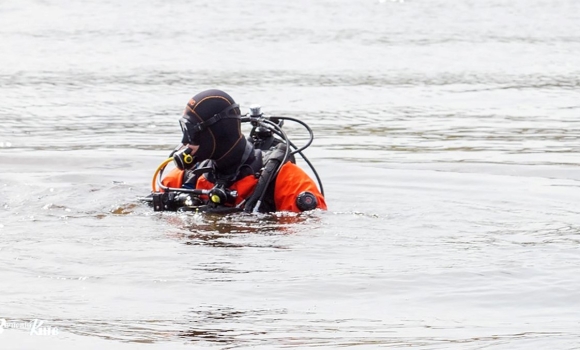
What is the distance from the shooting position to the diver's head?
6.86 meters

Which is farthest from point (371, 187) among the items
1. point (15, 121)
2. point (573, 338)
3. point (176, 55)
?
point (176, 55)

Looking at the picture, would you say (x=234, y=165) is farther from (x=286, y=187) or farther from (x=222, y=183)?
(x=286, y=187)

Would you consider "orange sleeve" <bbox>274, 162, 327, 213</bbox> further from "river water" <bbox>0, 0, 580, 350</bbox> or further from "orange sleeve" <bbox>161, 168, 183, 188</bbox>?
"orange sleeve" <bbox>161, 168, 183, 188</bbox>

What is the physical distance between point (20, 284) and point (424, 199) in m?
4.00

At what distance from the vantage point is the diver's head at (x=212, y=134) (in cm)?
686

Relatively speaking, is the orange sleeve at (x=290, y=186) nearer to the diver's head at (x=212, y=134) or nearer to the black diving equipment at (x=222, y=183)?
the black diving equipment at (x=222, y=183)

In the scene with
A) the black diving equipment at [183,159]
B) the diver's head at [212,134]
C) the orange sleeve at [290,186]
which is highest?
the diver's head at [212,134]

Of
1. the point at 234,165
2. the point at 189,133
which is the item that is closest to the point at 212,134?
the point at 189,133

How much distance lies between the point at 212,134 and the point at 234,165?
25 centimetres

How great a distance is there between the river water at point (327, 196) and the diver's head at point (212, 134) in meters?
0.41

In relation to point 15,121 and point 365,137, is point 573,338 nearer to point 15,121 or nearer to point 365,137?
point 365,137

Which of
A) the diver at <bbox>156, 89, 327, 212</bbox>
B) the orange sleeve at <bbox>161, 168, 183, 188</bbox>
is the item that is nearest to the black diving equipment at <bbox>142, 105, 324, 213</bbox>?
the diver at <bbox>156, 89, 327, 212</bbox>

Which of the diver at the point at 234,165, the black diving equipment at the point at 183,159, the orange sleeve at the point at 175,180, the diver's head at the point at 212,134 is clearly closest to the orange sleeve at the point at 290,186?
the diver at the point at 234,165

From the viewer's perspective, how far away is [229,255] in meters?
6.23
